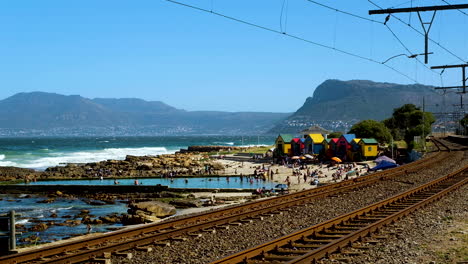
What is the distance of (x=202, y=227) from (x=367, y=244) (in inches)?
221

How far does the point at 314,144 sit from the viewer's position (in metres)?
79.9

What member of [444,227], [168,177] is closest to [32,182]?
[168,177]

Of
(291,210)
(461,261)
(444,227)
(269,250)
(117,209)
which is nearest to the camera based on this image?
(461,261)

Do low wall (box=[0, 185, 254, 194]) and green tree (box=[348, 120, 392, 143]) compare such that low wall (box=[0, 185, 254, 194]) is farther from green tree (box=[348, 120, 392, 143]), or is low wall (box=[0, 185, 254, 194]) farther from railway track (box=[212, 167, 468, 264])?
green tree (box=[348, 120, 392, 143])

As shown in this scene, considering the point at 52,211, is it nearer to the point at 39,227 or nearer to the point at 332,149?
the point at 39,227

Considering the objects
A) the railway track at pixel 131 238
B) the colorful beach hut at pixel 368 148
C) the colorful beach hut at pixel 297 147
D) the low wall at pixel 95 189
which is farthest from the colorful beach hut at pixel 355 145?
the railway track at pixel 131 238

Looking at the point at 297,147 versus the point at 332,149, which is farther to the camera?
the point at 297,147

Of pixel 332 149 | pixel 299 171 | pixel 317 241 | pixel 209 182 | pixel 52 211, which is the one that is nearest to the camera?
→ pixel 317 241

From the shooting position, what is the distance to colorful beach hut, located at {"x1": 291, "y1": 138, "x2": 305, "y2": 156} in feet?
268

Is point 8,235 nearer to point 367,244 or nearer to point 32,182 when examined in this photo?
point 367,244

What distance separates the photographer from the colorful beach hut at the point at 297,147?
81.8 m

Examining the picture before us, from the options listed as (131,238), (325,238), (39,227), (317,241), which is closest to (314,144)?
(39,227)

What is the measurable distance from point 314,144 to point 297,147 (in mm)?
3554

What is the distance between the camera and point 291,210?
21469 mm
